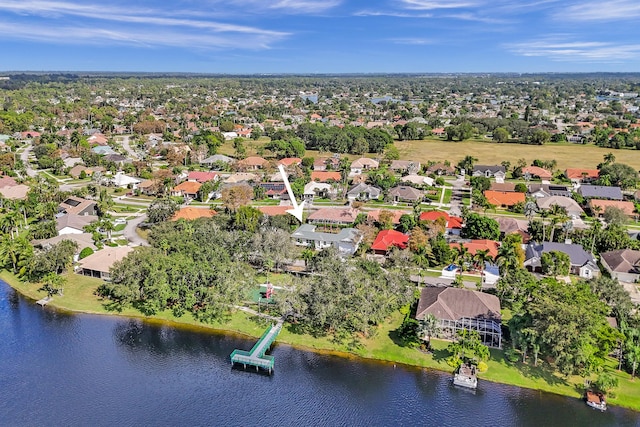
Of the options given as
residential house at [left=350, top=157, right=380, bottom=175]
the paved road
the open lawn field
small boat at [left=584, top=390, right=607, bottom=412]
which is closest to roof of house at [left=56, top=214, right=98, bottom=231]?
the paved road

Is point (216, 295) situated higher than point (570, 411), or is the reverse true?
point (216, 295)

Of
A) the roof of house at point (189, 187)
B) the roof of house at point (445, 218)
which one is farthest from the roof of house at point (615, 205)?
the roof of house at point (189, 187)

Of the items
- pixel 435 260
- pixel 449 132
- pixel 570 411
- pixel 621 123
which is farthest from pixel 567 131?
pixel 570 411

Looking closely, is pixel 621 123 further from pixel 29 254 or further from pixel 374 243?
pixel 29 254

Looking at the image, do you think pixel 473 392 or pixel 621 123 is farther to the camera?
pixel 621 123

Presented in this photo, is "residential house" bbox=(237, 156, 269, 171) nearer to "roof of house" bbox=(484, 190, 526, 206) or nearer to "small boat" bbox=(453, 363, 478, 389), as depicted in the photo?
"roof of house" bbox=(484, 190, 526, 206)

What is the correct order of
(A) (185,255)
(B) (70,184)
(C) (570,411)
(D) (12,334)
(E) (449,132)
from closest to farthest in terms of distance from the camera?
(C) (570,411), (D) (12,334), (A) (185,255), (B) (70,184), (E) (449,132)

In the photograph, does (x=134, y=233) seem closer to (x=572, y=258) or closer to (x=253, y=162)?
(x=253, y=162)
